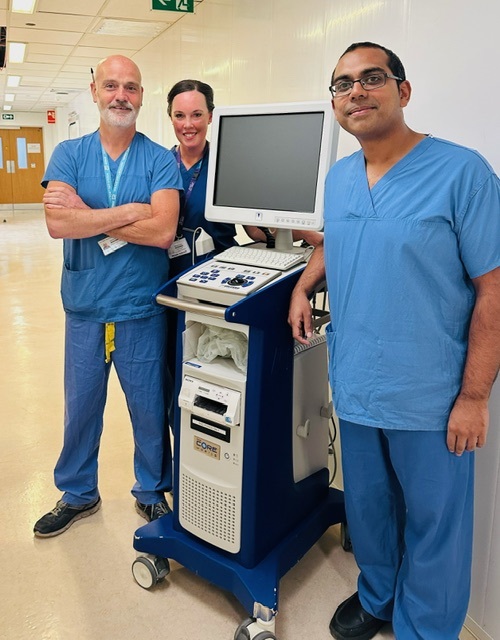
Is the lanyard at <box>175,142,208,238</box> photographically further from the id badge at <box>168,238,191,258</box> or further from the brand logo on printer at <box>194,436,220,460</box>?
the brand logo on printer at <box>194,436,220,460</box>

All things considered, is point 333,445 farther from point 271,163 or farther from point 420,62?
point 420,62

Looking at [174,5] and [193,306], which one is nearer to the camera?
[193,306]

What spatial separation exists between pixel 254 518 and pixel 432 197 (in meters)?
1.03

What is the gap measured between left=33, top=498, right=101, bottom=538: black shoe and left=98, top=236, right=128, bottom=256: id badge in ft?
3.32

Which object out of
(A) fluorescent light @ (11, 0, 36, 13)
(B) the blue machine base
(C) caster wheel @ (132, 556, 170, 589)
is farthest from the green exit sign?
(C) caster wheel @ (132, 556, 170, 589)

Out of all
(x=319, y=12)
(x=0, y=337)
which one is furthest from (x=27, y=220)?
(x=319, y=12)

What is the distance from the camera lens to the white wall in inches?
60.1

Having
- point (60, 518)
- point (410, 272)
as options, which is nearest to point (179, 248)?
point (410, 272)

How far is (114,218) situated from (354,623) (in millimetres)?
1416

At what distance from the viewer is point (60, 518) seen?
2193 millimetres

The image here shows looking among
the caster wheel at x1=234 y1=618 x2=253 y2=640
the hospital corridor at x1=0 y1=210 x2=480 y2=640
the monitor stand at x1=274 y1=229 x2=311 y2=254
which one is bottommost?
the hospital corridor at x1=0 y1=210 x2=480 y2=640

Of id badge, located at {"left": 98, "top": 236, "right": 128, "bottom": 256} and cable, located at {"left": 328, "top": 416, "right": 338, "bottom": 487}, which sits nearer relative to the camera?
id badge, located at {"left": 98, "top": 236, "right": 128, "bottom": 256}

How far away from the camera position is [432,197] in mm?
1293

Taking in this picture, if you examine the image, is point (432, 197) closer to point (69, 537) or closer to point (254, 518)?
point (254, 518)
